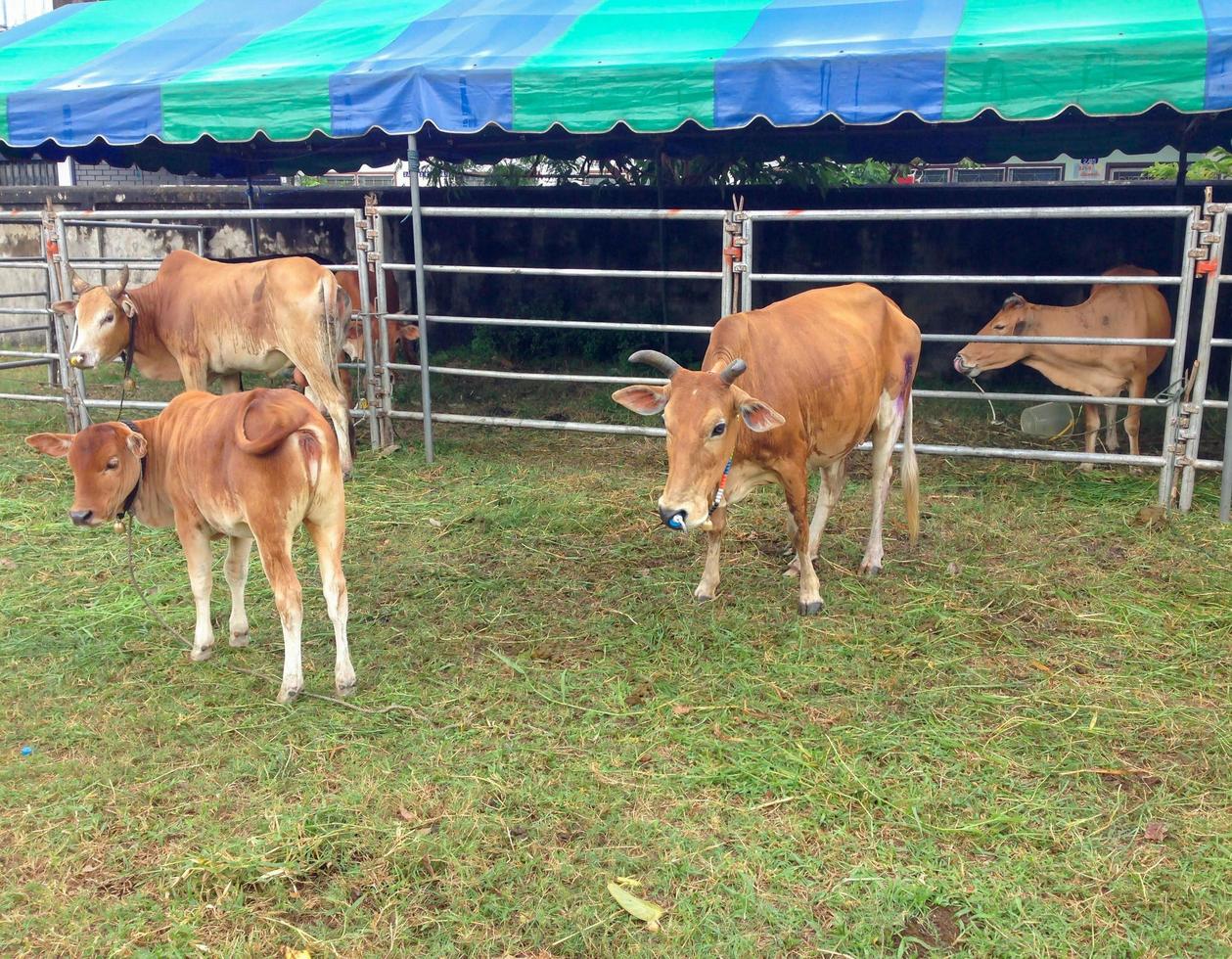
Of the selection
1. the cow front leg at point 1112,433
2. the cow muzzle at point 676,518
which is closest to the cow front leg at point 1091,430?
the cow front leg at point 1112,433

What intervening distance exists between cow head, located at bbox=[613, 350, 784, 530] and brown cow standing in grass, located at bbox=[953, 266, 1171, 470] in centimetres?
346

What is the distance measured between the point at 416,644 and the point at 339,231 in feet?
26.5

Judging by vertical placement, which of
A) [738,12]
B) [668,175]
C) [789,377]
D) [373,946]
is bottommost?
[373,946]

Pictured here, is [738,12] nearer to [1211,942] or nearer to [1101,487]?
[1101,487]

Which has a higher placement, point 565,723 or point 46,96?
point 46,96

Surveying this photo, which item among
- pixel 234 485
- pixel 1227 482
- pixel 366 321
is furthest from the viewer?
pixel 366 321

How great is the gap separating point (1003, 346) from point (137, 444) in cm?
560

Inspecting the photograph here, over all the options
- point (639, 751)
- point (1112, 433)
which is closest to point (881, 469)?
point (639, 751)

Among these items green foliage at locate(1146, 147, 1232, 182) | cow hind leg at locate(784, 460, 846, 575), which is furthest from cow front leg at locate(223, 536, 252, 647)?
green foliage at locate(1146, 147, 1232, 182)

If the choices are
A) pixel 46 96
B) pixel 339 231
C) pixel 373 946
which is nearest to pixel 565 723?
pixel 373 946

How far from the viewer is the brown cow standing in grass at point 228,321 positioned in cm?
729

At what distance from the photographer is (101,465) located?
168 inches

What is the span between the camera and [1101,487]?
6.60m

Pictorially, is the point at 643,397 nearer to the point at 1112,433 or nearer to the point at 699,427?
the point at 699,427
